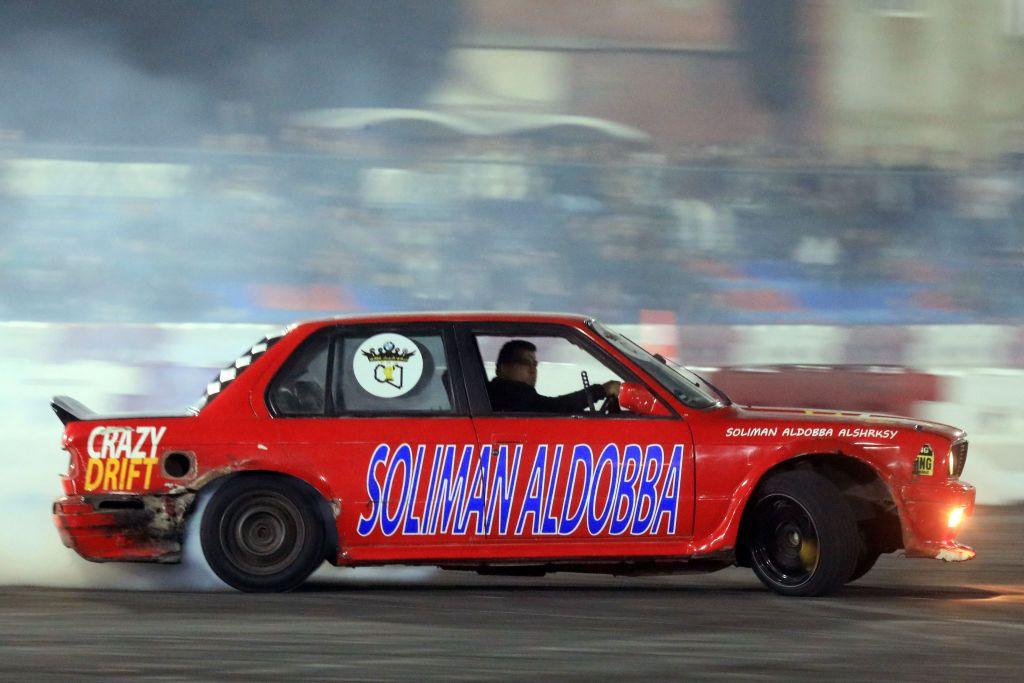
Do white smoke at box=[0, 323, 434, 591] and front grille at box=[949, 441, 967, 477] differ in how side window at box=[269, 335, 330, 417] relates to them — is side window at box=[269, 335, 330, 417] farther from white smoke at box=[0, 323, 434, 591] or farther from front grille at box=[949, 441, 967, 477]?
white smoke at box=[0, 323, 434, 591]

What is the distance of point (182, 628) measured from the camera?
596 centimetres

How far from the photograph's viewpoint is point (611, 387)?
695 cm

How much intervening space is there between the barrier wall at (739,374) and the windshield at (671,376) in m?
4.15

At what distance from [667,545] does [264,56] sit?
1382cm

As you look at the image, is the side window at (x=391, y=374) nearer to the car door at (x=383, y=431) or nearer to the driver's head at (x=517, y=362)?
the car door at (x=383, y=431)

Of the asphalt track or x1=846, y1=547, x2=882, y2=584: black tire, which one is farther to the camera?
x1=846, y1=547, x2=882, y2=584: black tire

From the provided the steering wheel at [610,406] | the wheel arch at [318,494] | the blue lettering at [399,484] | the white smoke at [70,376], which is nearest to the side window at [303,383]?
the wheel arch at [318,494]

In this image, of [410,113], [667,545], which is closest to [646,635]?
[667,545]

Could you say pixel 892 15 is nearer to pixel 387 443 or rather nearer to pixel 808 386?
pixel 808 386

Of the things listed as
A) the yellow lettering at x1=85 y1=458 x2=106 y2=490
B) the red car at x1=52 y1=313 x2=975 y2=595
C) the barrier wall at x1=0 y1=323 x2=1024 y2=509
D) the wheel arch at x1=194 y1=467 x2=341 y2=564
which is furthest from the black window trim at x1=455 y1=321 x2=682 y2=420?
the barrier wall at x1=0 y1=323 x2=1024 y2=509

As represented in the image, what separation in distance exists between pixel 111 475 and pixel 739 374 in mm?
5553

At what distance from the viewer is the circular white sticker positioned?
22.6 ft

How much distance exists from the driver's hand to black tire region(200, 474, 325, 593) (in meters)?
1.32

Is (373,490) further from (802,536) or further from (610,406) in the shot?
(802,536)
